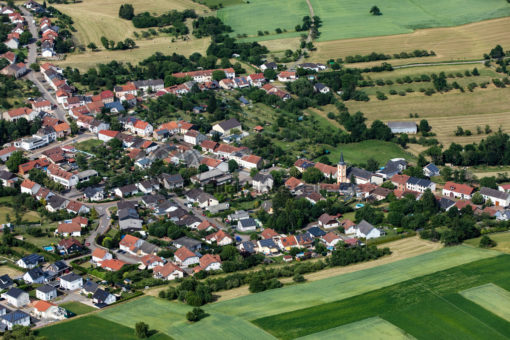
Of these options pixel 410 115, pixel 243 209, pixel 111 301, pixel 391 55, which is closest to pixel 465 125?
pixel 410 115

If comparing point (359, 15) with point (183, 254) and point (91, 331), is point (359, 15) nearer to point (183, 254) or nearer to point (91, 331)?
point (183, 254)

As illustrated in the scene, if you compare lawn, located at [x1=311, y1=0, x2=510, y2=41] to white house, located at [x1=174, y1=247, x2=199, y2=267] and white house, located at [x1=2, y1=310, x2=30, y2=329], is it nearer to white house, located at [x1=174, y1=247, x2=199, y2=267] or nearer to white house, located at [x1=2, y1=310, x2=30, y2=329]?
white house, located at [x1=174, y1=247, x2=199, y2=267]

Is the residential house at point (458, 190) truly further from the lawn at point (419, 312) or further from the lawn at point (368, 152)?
the lawn at point (419, 312)

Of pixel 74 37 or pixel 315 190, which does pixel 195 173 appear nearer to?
pixel 315 190

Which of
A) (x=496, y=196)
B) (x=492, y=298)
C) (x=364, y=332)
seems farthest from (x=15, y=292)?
(x=496, y=196)

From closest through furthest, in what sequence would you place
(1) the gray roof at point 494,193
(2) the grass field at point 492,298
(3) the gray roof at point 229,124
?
(2) the grass field at point 492,298 → (1) the gray roof at point 494,193 → (3) the gray roof at point 229,124

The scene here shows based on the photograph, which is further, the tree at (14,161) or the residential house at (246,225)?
the tree at (14,161)

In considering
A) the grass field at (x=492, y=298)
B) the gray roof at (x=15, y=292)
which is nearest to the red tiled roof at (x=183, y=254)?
the gray roof at (x=15, y=292)

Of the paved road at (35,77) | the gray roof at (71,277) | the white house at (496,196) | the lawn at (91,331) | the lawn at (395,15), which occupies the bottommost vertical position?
the lawn at (91,331)
